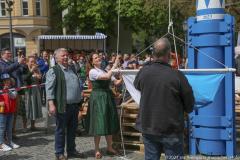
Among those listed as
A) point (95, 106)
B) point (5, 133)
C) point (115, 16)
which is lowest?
point (5, 133)

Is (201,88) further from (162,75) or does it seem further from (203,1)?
(162,75)

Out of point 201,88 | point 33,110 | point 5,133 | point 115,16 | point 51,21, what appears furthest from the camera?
point 51,21

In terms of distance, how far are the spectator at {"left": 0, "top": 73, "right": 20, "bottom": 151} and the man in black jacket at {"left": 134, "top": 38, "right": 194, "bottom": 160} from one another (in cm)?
426

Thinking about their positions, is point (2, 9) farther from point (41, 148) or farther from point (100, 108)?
point (100, 108)

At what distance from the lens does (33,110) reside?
10.3 metres

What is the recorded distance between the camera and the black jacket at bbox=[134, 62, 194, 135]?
176 inches

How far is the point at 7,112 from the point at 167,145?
14.8 ft

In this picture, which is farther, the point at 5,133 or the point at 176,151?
the point at 5,133

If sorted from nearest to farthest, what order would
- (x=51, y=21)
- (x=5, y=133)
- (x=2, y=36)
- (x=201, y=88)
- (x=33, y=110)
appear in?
(x=201, y=88) → (x=5, y=133) → (x=33, y=110) → (x=2, y=36) → (x=51, y=21)

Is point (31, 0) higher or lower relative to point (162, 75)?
higher

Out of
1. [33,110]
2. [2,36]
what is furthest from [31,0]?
[33,110]

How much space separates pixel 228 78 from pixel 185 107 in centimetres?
276

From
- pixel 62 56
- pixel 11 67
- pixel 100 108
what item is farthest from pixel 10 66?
pixel 100 108

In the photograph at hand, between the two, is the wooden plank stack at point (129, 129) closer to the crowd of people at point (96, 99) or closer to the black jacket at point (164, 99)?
the crowd of people at point (96, 99)
